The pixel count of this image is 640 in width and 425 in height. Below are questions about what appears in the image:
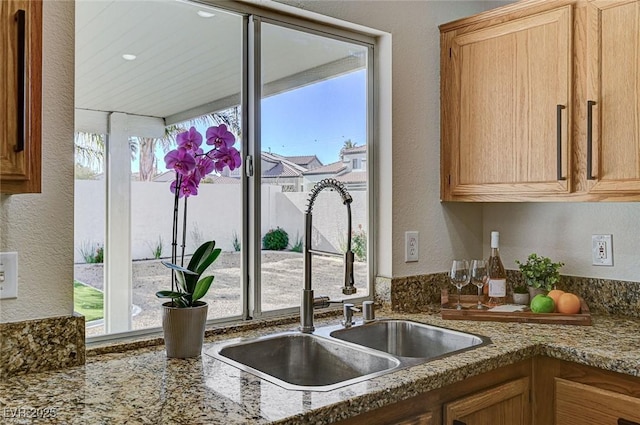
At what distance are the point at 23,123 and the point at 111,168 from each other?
0.53 meters

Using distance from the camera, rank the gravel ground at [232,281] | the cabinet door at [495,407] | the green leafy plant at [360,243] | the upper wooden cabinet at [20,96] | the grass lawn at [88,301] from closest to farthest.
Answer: the upper wooden cabinet at [20,96] < the cabinet door at [495,407] < the grass lawn at [88,301] < the gravel ground at [232,281] < the green leafy plant at [360,243]

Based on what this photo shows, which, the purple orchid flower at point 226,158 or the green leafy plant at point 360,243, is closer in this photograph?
the purple orchid flower at point 226,158

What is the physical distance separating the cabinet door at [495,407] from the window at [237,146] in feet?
1.90

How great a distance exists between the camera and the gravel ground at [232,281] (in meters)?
1.67

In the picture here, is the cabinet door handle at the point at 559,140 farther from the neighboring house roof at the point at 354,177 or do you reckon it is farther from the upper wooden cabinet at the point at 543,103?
the neighboring house roof at the point at 354,177

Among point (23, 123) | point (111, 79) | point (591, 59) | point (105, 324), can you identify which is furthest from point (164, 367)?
A: point (591, 59)

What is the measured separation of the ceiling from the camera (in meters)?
1.58

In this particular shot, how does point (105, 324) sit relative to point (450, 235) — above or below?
below

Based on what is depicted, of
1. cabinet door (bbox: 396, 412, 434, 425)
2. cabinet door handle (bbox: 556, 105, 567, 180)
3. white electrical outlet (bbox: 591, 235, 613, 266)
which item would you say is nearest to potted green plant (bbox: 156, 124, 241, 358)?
cabinet door (bbox: 396, 412, 434, 425)

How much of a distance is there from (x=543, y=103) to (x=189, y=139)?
1.24 metres

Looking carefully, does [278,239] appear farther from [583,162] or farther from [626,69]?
[626,69]

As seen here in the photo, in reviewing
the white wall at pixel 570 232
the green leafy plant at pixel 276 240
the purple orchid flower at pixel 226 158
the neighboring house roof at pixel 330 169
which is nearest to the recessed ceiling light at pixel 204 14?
the purple orchid flower at pixel 226 158

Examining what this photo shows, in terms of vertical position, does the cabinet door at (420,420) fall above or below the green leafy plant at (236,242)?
below

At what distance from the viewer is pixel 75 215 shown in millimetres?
1560
